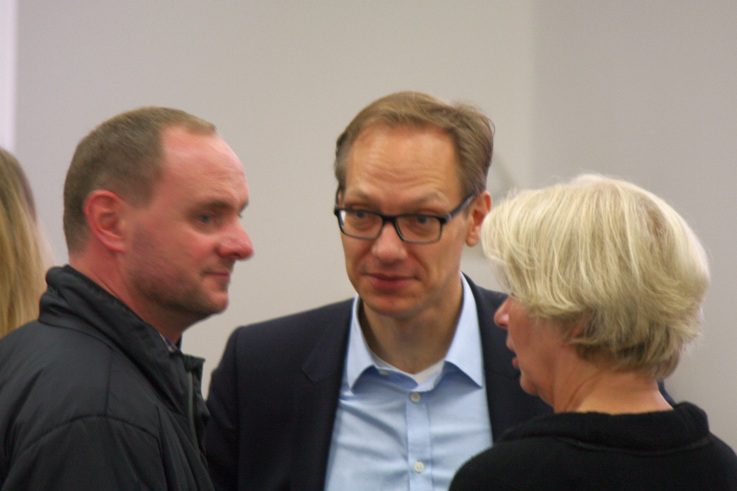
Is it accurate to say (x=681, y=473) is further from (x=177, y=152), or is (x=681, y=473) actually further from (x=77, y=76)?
(x=77, y=76)

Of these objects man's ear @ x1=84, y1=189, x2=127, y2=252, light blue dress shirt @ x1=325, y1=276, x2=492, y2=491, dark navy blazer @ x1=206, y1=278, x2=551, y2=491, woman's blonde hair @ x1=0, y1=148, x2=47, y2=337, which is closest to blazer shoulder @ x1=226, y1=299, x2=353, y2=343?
dark navy blazer @ x1=206, y1=278, x2=551, y2=491

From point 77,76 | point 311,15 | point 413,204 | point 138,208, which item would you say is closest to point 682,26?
point 311,15

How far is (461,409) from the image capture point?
2105mm

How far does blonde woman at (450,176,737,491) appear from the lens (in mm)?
1406

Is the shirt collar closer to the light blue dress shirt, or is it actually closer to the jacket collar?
the light blue dress shirt

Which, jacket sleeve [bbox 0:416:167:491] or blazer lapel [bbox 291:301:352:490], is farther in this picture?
blazer lapel [bbox 291:301:352:490]

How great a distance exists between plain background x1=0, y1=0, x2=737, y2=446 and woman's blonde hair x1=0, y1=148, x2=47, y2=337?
1181mm

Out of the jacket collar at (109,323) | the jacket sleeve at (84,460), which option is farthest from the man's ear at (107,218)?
the jacket sleeve at (84,460)

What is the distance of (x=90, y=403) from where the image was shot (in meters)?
1.48

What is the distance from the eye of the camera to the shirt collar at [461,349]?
6.94 feet

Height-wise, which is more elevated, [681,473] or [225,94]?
[225,94]

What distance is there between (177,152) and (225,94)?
1.70 metres

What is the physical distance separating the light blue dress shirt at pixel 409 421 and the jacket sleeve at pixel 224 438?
218 millimetres

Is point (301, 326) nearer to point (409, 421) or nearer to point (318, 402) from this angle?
point (318, 402)
